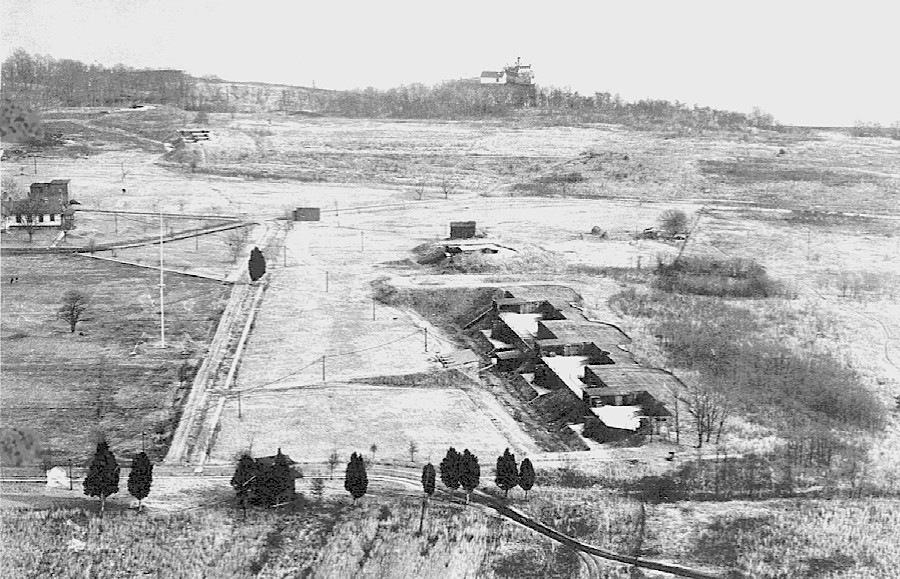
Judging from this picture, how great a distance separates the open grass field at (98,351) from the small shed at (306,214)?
1163 centimetres

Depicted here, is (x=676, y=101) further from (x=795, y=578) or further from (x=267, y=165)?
(x=795, y=578)

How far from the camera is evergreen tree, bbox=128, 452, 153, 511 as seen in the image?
A: 18750mm

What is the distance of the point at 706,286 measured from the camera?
3616cm

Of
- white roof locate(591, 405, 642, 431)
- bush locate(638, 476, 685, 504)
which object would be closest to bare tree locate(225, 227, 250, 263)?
white roof locate(591, 405, 642, 431)

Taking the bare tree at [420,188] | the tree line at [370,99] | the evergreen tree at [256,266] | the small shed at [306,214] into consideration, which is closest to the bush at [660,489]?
the evergreen tree at [256,266]

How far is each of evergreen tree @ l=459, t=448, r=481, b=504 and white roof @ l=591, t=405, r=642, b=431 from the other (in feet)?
14.8

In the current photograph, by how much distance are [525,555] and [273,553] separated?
13.4 ft

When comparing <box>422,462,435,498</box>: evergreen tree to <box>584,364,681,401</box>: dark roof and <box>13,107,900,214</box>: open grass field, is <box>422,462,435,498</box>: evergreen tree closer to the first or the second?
<box>584,364,681,401</box>: dark roof

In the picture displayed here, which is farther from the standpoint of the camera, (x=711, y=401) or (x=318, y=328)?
(x=318, y=328)

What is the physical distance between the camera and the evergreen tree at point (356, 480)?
63.7 ft

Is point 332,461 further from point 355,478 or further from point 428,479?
point 428,479

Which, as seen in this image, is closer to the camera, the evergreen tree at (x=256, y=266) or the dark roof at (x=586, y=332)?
the dark roof at (x=586, y=332)

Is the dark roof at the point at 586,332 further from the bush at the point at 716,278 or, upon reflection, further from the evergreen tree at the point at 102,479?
the evergreen tree at the point at 102,479

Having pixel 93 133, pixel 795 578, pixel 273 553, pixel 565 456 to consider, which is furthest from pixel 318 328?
pixel 93 133
